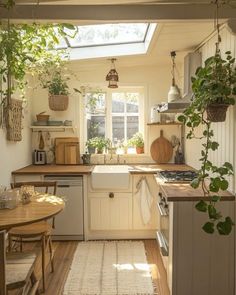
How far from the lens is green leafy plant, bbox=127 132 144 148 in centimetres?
445

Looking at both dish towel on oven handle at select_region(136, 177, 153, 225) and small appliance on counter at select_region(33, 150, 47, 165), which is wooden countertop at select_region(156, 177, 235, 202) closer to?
dish towel on oven handle at select_region(136, 177, 153, 225)

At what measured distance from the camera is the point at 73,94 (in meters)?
4.42

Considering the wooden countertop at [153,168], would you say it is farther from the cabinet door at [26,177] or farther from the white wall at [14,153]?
the white wall at [14,153]

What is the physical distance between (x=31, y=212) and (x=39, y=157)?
2.22 m

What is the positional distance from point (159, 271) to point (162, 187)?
0.90 metres

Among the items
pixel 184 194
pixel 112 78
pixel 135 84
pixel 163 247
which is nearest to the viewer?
pixel 184 194

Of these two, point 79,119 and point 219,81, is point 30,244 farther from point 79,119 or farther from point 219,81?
point 219,81

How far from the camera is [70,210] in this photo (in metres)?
3.80

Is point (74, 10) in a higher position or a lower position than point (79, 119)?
higher

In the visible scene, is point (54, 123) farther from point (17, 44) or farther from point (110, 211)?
point (17, 44)

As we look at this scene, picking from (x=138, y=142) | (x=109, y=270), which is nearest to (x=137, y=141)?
(x=138, y=142)

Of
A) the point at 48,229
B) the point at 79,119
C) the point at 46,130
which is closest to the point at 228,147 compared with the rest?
the point at 48,229

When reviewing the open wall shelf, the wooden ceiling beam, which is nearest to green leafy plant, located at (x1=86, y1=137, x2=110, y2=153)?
the open wall shelf

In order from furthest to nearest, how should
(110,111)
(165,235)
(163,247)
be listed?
(110,111), (165,235), (163,247)
